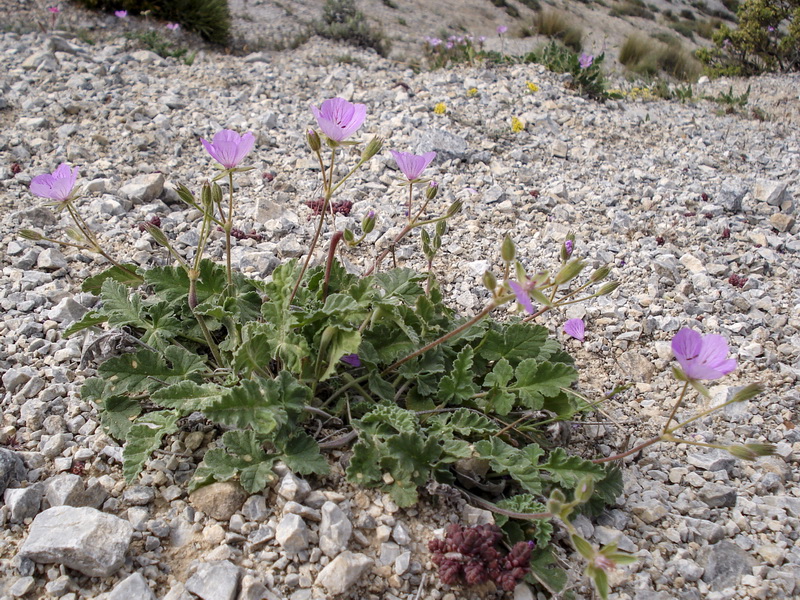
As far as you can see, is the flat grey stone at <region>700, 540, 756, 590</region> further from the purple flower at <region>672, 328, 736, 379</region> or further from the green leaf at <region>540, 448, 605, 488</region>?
the purple flower at <region>672, 328, 736, 379</region>

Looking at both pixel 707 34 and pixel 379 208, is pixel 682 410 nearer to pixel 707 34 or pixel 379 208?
pixel 379 208

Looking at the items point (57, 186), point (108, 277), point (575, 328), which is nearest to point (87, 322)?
point (108, 277)

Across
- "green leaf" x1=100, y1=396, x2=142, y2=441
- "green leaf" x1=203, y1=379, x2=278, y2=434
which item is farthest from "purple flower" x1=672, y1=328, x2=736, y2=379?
"green leaf" x1=100, y1=396, x2=142, y2=441

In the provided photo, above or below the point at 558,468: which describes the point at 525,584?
below

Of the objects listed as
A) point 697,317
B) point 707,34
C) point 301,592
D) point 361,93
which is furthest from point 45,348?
point 707,34

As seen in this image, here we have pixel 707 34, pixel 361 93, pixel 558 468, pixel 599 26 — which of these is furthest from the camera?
pixel 707 34

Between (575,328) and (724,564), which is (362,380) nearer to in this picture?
(575,328)
